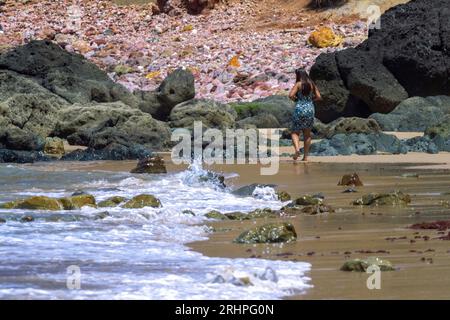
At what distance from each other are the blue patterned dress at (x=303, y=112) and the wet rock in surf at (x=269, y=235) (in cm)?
826

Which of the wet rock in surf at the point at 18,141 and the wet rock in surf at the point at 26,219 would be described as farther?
the wet rock in surf at the point at 18,141

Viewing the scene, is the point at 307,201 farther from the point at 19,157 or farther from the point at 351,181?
the point at 19,157

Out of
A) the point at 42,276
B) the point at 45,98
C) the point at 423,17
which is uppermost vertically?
the point at 423,17

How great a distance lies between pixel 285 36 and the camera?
38.5 m

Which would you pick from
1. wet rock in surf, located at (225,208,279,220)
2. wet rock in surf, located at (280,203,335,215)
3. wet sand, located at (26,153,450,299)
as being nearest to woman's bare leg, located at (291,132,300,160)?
wet sand, located at (26,153,450,299)

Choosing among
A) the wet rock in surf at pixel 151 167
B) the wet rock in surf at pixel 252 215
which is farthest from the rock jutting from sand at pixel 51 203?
the wet rock in surf at pixel 151 167

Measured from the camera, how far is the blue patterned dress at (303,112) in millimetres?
15789

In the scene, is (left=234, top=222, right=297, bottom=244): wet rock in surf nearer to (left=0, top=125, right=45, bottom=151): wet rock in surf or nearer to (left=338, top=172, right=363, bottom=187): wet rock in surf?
(left=338, top=172, right=363, bottom=187): wet rock in surf

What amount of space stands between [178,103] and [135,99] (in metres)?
0.97

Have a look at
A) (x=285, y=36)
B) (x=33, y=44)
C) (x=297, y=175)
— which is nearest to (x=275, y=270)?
(x=297, y=175)

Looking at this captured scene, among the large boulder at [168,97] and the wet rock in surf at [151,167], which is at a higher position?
the large boulder at [168,97]

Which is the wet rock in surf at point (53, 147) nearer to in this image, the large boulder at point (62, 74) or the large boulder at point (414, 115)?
the large boulder at point (62, 74)

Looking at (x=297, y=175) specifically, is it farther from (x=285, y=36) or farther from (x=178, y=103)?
A: (x=285, y=36)

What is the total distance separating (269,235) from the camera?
24.7 ft
